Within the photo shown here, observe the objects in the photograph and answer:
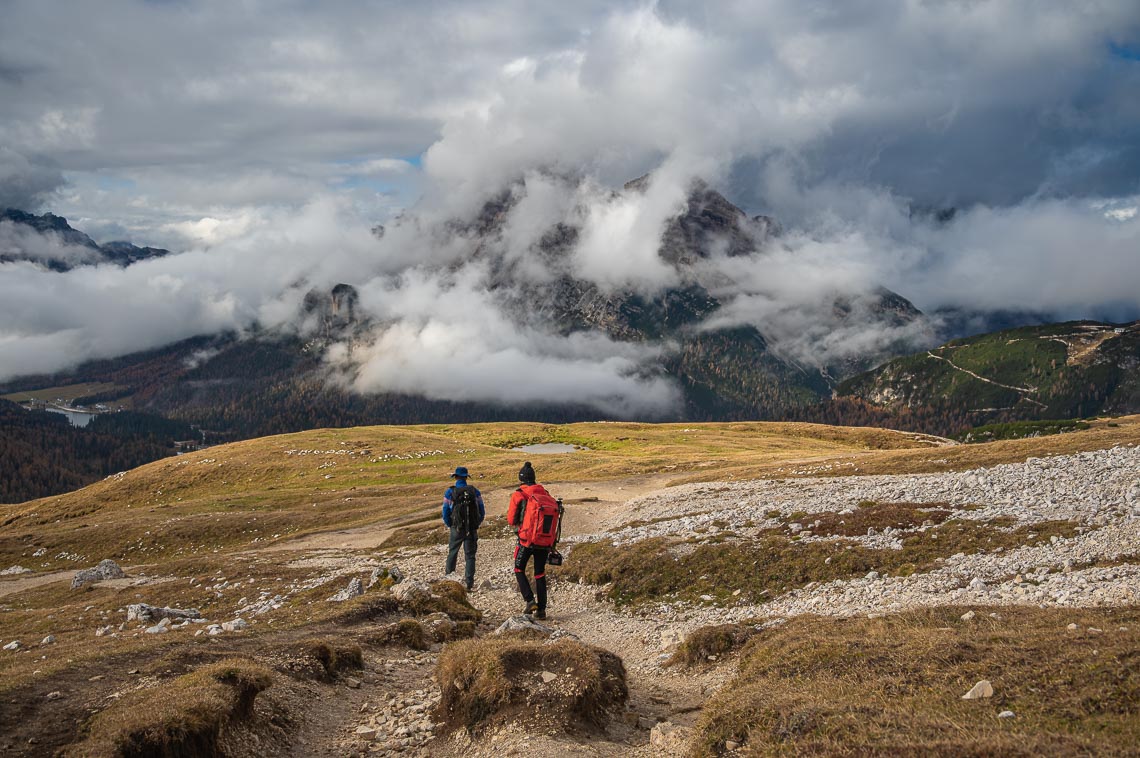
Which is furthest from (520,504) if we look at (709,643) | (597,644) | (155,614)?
(155,614)

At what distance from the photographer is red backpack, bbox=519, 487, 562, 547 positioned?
2300 centimetres

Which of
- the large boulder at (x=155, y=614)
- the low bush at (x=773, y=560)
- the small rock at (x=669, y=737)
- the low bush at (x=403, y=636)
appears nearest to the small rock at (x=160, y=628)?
the large boulder at (x=155, y=614)

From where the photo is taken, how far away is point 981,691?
10773mm

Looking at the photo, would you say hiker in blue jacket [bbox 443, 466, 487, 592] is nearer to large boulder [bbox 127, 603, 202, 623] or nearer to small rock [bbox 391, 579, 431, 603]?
small rock [bbox 391, 579, 431, 603]

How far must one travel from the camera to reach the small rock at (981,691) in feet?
35.1

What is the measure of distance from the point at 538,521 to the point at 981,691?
1436 centimetres

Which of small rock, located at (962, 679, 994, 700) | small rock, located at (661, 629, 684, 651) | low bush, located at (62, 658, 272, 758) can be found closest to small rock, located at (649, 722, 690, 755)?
small rock, located at (962, 679, 994, 700)

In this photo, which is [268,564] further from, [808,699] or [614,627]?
[808,699]

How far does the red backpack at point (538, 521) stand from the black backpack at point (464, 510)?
5.00 m

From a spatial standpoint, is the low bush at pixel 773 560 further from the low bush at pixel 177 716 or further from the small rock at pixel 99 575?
the small rock at pixel 99 575

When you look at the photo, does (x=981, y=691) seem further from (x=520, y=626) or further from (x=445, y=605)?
(x=445, y=605)

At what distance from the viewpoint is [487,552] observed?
128 feet

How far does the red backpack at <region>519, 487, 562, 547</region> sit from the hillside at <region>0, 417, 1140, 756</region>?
134 inches

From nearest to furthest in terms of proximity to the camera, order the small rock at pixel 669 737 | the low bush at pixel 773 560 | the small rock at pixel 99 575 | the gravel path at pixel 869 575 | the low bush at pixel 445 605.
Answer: the small rock at pixel 669 737 < the gravel path at pixel 869 575 < the low bush at pixel 773 560 < the low bush at pixel 445 605 < the small rock at pixel 99 575
